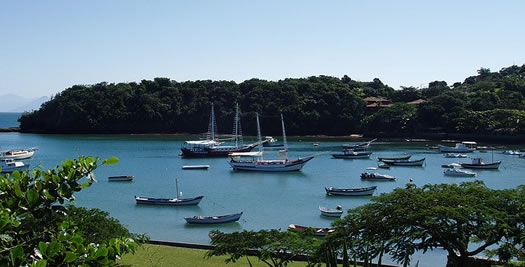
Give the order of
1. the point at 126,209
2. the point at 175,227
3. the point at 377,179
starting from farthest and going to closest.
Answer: the point at 377,179
the point at 126,209
the point at 175,227

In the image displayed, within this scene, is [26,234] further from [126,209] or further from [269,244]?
[126,209]

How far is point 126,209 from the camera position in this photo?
32.5 meters

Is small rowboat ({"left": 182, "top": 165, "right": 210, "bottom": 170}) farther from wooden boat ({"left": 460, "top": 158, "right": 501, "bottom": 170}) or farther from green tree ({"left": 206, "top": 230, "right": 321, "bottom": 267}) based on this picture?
green tree ({"left": 206, "top": 230, "right": 321, "bottom": 267})

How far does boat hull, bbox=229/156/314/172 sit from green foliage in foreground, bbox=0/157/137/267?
4599 centimetres

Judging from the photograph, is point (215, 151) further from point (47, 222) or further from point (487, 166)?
point (47, 222)

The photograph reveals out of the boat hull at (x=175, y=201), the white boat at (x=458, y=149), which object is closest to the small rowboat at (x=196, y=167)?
the boat hull at (x=175, y=201)

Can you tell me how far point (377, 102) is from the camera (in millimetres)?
99188

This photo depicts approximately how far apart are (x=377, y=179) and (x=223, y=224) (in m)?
20.8

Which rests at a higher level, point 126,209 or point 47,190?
point 47,190

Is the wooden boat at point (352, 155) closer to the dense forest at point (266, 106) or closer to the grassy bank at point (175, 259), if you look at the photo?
the dense forest at point (266, 106)

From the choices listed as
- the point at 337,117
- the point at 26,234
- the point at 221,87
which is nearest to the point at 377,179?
the point at 26,234

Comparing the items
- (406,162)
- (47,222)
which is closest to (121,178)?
(406,162)

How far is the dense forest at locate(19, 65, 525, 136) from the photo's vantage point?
87.1 meters

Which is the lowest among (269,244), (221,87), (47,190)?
(269,244)
